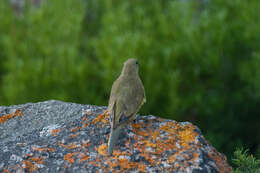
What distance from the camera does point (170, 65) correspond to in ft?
18.7

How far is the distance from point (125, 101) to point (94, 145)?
436mm

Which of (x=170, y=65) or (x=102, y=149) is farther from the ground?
(x=170, y=65)

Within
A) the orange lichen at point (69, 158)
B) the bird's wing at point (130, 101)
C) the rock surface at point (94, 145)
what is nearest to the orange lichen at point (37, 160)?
the rock surface at point (94, 145)

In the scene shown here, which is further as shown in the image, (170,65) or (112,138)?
(170,65)

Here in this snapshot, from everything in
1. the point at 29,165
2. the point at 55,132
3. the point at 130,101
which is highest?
the point at 130,101

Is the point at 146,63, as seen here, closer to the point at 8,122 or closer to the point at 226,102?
the point at 226,102

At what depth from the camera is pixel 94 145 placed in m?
2.61

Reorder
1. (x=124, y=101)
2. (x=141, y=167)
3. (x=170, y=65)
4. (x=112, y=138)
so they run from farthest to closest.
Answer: (x=170, y=65) → (x=124, y=101) → (x=112, y=138) → (x=141, y=167)

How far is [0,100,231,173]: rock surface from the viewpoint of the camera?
2432mm

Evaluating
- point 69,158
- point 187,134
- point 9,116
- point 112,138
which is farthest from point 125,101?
point 9,116

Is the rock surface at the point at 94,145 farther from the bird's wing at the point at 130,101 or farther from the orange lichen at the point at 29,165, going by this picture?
the bird's wing at the point at 130,101

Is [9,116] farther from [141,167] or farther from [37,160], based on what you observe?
[141,167]

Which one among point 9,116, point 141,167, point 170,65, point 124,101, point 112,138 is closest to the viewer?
point 141,167

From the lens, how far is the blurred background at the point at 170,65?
549 cm
